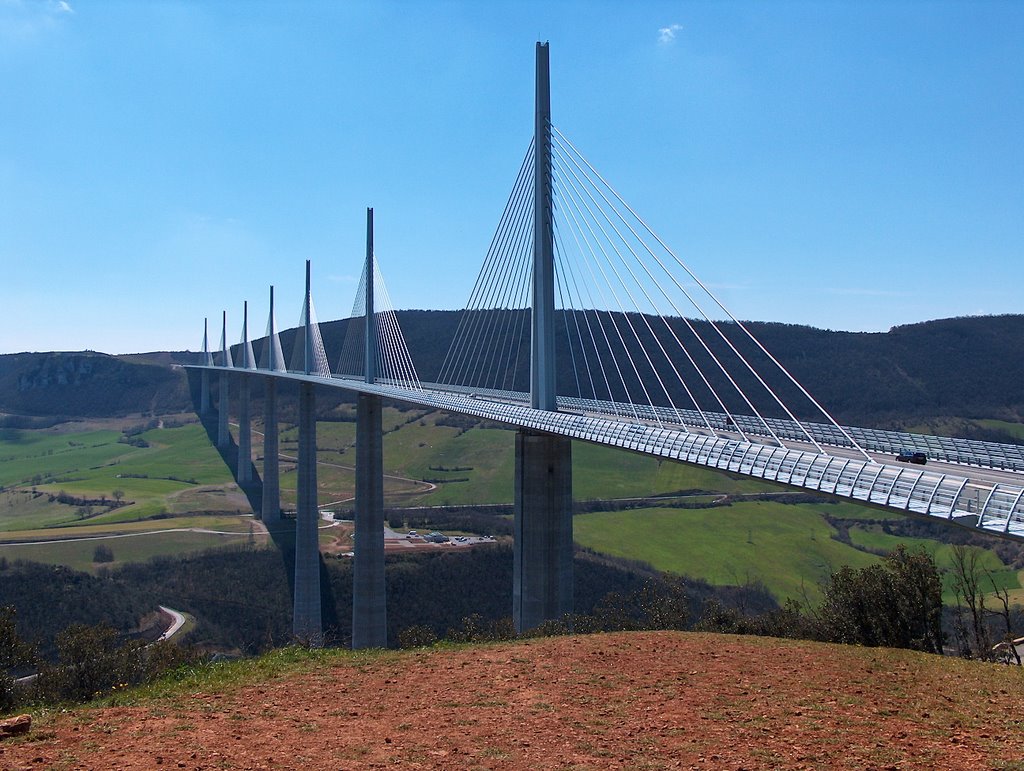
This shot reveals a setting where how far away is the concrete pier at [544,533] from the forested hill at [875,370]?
55.8m

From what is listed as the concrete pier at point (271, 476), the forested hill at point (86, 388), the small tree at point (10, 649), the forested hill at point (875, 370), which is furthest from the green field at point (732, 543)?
the forested hill at point (86, 388)

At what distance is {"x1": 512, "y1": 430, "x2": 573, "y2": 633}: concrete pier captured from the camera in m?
25.2

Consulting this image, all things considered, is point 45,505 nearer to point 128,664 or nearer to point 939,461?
point 128,664

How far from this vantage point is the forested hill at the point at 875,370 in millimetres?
80375

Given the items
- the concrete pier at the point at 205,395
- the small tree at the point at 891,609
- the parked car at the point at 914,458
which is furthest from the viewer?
the concrete pier at the point at 205,395

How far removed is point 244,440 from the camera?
85.5m

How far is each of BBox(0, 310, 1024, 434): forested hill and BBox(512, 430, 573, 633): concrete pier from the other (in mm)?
55806

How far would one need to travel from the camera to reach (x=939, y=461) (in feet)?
59.1

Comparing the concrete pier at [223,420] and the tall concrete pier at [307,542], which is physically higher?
the concrete pier at [223,420]

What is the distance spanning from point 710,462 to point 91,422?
463 ft

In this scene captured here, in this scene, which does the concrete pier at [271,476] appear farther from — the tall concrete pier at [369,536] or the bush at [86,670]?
the bush at [86,670]

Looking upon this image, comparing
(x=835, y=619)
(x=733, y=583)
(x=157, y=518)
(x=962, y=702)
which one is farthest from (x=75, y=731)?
(x=157, y=518)

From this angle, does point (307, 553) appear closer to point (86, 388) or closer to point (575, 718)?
point (575, 718)

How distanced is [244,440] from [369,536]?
48.7 m
